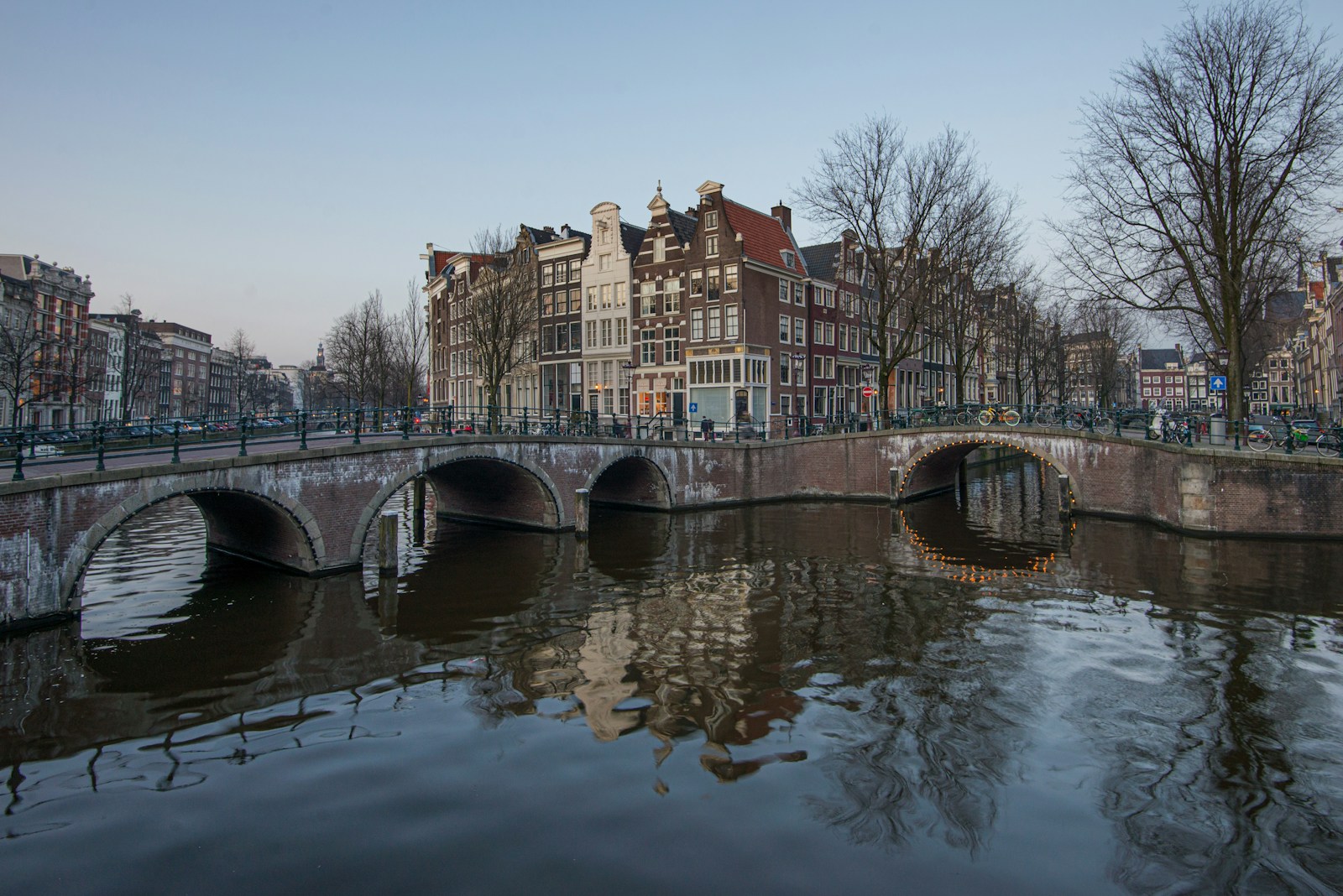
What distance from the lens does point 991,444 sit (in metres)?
33.4

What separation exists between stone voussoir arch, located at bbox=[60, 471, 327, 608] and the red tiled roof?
97.0ft

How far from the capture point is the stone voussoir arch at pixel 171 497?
1507 cm

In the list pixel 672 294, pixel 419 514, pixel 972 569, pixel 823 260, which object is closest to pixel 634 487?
pixel 419 514

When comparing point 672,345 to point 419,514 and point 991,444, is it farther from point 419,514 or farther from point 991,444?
point 419,514

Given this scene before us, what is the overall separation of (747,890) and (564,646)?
7.63 meters

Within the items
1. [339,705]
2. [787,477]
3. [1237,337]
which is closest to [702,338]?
[787,477]

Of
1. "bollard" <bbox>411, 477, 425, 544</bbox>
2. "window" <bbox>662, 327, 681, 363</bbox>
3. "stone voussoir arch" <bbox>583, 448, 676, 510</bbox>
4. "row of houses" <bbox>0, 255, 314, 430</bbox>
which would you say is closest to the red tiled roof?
"window" <bbox>662, 327, 681, 363</bbox>

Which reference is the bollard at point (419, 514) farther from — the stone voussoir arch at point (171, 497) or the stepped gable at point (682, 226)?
the stepped gable at point (682, 226)

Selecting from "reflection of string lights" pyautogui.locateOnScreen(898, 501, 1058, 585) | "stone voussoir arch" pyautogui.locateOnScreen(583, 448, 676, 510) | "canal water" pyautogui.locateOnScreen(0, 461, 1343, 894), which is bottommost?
"canal water" pyautogui.locateOnScreen(0, 461, 1343, 894)

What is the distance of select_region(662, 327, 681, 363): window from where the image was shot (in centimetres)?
4606

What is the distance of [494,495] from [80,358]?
40045 millimetres

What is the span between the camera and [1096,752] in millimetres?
9414

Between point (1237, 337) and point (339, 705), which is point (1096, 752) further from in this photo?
point (1237, 337)

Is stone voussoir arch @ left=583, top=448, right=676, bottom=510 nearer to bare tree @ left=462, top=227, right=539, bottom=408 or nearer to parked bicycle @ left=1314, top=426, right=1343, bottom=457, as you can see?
bare tree @ left=462, top=227, right=539, bottom=408
